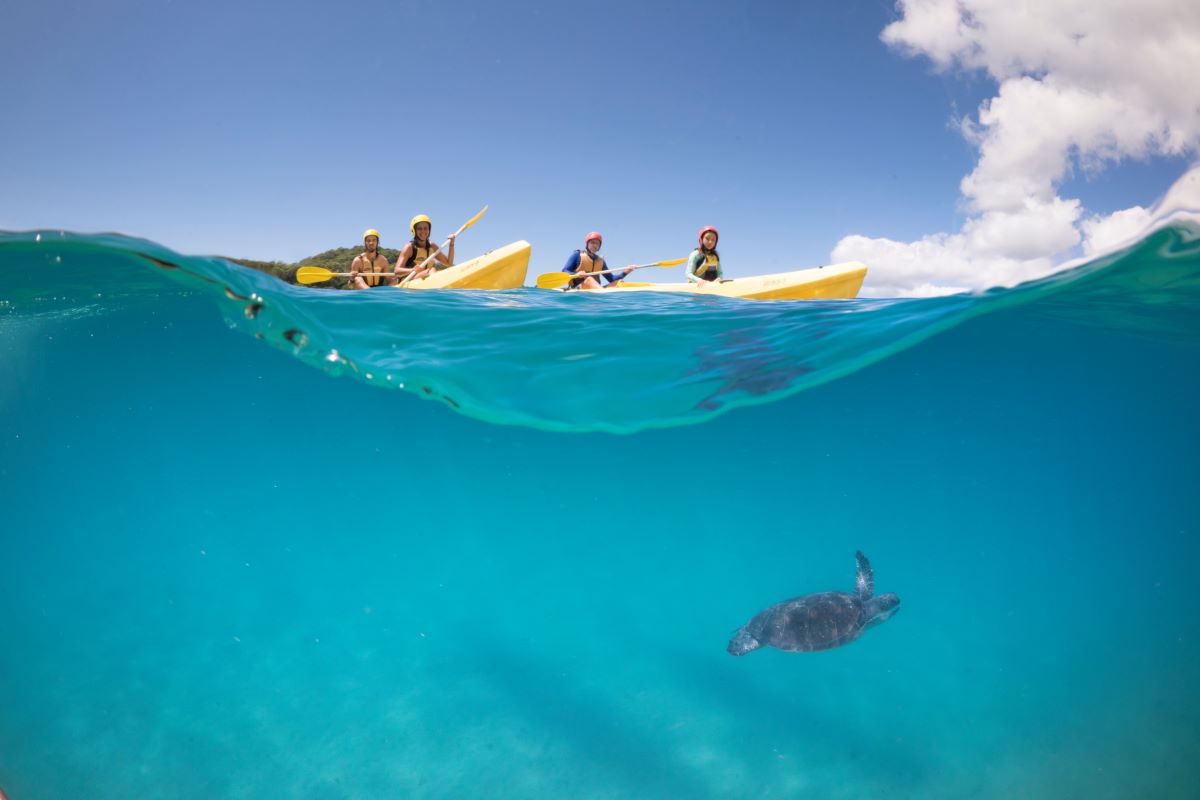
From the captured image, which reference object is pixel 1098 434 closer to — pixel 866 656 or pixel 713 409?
pixel 866 656

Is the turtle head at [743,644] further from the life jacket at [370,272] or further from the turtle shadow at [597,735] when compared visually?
the life jacket at [370,272]

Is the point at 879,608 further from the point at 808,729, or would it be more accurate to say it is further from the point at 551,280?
the point at 551,280

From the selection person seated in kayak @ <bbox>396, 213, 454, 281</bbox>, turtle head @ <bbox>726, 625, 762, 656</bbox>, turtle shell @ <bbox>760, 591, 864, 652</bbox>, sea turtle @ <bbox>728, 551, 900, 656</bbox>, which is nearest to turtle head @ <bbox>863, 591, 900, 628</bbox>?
sea turtle @ <bbox>728, 551, 900, 656</bbox>

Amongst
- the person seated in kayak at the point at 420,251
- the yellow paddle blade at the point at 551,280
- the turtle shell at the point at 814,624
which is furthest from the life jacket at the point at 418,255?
the turtle shell at the point at 814,624

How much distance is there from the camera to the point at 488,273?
10891 millimetres

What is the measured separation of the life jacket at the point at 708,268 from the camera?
11617 millimetres

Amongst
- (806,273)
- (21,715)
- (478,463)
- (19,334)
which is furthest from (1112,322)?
(19,334)

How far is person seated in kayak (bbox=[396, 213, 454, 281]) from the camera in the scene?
12.1 metres

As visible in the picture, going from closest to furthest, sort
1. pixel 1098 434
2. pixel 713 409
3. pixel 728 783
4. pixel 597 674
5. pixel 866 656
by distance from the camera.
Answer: pixel 728 783, pixel 713 409, pixel 597 674, pixel 866 656, pixel 1098 434

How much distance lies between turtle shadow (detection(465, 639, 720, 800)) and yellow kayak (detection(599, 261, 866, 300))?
25.4ft

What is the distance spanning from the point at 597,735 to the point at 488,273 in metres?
8.68

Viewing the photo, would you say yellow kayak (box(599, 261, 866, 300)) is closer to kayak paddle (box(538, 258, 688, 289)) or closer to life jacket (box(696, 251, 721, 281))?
life jacket (box(696, 251, 721, 281))

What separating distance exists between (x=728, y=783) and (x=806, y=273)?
8400mm

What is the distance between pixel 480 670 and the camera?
1187 cm
